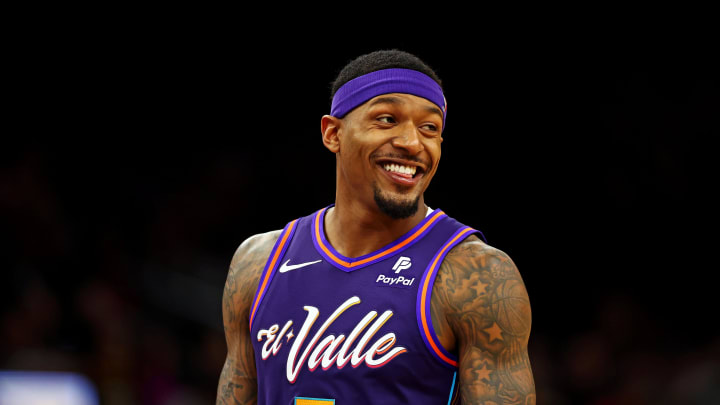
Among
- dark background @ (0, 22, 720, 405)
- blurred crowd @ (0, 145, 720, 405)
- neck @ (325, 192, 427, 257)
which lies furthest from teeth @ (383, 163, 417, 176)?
dark background @ (0, 22, 720, 405)

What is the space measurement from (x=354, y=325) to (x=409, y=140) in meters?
0.74

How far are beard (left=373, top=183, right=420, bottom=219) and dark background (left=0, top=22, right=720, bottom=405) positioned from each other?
192 inches

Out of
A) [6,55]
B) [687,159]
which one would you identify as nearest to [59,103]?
[6,55]

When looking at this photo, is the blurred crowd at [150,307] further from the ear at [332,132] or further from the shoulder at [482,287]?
the shoulder at [482,287]

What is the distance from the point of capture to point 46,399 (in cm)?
638

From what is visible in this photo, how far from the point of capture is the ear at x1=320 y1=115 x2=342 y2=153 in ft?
11.7

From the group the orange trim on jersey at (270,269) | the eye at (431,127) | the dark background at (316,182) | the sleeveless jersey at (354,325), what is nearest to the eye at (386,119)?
the eye at (431,127)

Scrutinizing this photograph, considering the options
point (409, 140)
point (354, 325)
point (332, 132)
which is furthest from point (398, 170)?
point (354, 325)

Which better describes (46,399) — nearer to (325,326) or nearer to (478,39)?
(325,326)

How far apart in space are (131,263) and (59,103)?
2.20m

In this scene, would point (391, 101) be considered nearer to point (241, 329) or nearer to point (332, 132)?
point (332, 132)

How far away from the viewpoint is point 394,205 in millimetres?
3412

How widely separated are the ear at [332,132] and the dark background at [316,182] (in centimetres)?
469

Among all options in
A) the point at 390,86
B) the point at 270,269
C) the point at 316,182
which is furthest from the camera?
the point at 316,182
